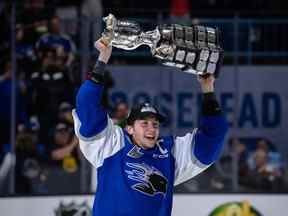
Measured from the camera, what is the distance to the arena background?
10.1 m

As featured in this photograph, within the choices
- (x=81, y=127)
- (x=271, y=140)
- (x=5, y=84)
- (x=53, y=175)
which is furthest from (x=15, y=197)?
(x=81, y=127)

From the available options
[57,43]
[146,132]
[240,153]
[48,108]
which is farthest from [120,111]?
[146,132]

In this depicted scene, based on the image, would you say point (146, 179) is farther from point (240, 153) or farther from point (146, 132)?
point (240, 153)

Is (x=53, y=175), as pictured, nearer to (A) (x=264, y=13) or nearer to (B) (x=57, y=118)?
(B) (x=57, y=118)

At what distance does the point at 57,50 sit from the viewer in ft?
34.4

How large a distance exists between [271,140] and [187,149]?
3.62 metres

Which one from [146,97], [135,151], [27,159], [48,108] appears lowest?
[27,159]

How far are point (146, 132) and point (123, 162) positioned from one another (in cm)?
23

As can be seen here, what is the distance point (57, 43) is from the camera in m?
10.5

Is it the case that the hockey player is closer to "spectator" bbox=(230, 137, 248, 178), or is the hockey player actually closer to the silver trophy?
the silver trophy

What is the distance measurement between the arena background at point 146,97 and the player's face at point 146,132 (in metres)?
2.96

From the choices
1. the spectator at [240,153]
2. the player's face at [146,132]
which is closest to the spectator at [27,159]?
the spectator at [240,153]

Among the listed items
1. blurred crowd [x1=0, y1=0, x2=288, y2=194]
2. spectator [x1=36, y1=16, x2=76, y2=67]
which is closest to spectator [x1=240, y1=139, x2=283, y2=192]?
blurred crowd [x1=0, y1=0, x2=288, y2=194]

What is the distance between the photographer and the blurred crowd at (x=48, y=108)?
10.2 meters
